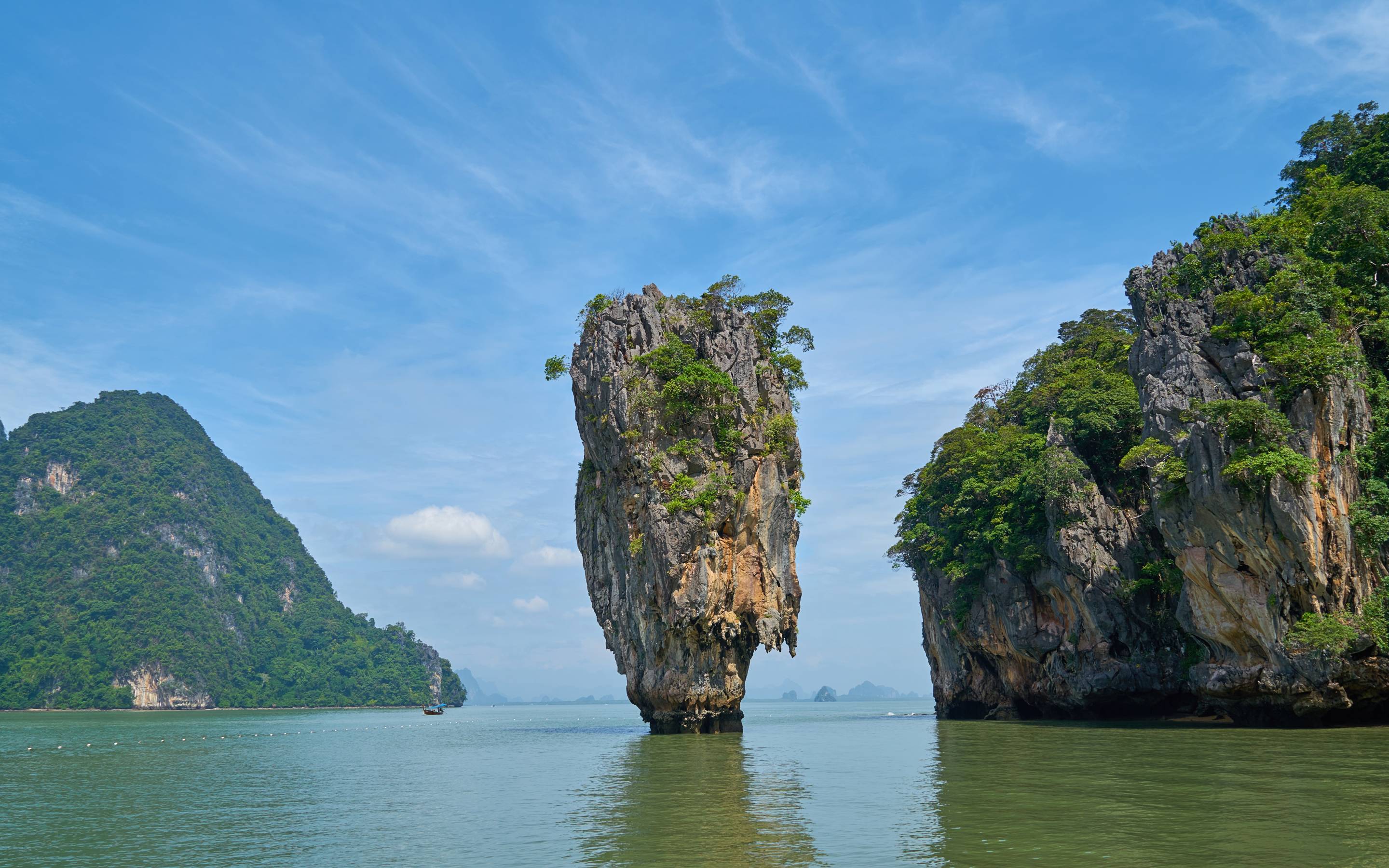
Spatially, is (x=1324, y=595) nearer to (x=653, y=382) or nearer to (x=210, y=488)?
(x=653, y=382)

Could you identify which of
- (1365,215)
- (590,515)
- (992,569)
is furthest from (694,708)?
(1365,215)

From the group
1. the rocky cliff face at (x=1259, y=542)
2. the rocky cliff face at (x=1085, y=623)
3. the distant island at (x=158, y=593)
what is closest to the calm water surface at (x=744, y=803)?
the rocky cliff face at (x=1259, y=542)

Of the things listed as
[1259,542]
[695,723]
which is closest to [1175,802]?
[1259,542]

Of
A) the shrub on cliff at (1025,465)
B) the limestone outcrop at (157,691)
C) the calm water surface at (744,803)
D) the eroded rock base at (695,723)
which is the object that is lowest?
the limestone outcrop at (157,691)

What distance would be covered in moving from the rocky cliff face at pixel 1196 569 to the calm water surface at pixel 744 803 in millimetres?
2052

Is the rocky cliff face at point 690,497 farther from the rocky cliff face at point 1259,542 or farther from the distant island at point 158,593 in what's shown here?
the distant island at point 158,593

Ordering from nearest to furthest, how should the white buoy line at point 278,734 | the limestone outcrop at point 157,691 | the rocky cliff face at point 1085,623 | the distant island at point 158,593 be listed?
1. the rocky cliff face at point 1085,623
2. the white buoy line at point 278,734
3. the limestone outcrop at point 157,691
4. the distant island at point 158,593

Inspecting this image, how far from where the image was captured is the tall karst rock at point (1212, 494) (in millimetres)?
26578

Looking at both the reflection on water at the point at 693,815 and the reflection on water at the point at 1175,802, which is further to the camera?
the reflection on water at the point at 693,815

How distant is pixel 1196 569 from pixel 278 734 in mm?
47652

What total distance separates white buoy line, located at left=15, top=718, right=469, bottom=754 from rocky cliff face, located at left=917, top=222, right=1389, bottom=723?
37.7 m

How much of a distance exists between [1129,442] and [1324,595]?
14.4 m

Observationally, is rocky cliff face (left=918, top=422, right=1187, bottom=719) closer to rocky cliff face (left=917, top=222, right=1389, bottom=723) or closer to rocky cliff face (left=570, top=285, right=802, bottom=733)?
rocky cliff face (left=917, top=222, right=1389, bottom=723)

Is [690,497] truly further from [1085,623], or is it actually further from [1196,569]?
[1085,623]
